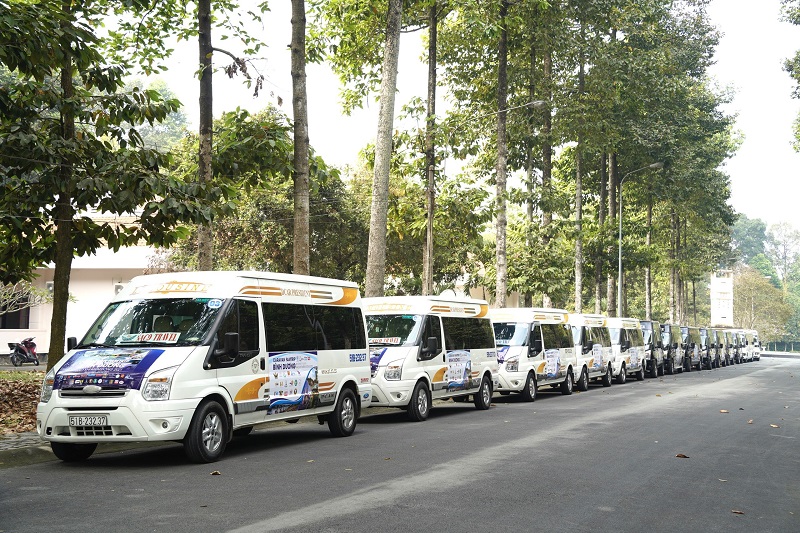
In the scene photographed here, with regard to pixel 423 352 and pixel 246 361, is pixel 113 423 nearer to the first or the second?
pixel 246 361

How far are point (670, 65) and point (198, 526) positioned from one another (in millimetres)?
39123

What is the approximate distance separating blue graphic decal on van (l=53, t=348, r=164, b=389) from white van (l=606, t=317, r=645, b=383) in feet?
79.7

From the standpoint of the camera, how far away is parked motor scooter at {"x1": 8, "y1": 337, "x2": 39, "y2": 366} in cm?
3341

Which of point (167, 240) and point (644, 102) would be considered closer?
point (167, 240)

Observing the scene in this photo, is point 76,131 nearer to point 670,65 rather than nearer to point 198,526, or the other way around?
point 198,526

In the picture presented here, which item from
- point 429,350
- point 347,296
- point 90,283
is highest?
point 90,283

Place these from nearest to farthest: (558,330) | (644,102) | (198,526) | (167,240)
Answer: (198,526), (167,240), (558,330), (644,102)

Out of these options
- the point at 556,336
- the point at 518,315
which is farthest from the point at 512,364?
the point at 556,336

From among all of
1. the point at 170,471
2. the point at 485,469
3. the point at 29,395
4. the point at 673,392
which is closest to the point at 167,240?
the point at 29,395

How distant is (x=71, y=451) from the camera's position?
36.3ft

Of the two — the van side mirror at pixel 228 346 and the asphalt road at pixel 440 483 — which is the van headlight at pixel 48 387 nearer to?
the asphalt road at pixel 440 483

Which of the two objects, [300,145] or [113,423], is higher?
[300,145]

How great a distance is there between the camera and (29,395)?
58.3ft

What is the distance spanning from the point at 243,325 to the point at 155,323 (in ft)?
3.89
